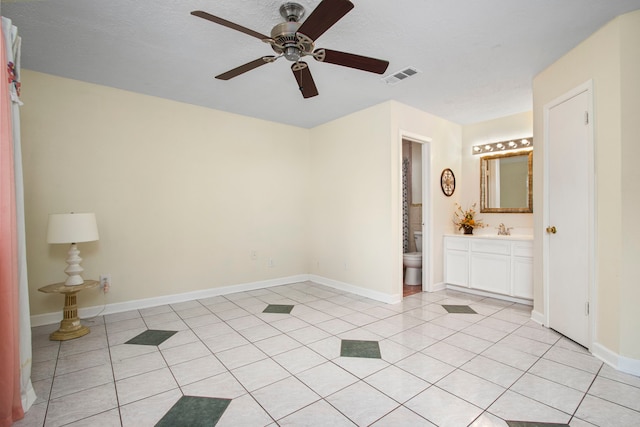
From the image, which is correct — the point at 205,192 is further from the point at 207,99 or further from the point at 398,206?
the point at 398,206

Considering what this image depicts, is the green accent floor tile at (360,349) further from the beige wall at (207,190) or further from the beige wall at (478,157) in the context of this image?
the beige wall at (478,157)

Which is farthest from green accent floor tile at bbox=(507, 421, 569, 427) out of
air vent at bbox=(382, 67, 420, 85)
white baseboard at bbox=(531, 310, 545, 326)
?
air vent at bbox=(382, 67, 420, 85)

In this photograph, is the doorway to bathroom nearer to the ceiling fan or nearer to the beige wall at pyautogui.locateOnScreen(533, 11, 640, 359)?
the beige wall at pyautogui.locateOnScreen(533, 11, 640, 359)

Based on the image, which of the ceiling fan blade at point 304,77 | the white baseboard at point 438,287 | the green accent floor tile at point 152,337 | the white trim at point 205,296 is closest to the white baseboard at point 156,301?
the white trim at point 205,296

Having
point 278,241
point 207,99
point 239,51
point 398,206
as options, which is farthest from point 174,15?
point 278,241

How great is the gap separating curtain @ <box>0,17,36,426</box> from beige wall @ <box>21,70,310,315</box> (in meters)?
1.41

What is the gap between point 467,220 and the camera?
431cm

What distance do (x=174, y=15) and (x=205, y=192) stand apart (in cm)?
217

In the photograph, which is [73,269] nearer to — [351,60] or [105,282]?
[105,282]

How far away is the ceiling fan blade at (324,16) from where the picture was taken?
1.46 metres

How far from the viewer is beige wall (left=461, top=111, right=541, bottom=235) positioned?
12.9 ft

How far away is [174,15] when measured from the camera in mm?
2037

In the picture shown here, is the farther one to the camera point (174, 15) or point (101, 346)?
point (101, 346)

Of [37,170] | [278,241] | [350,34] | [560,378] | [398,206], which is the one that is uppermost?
[350,34]
